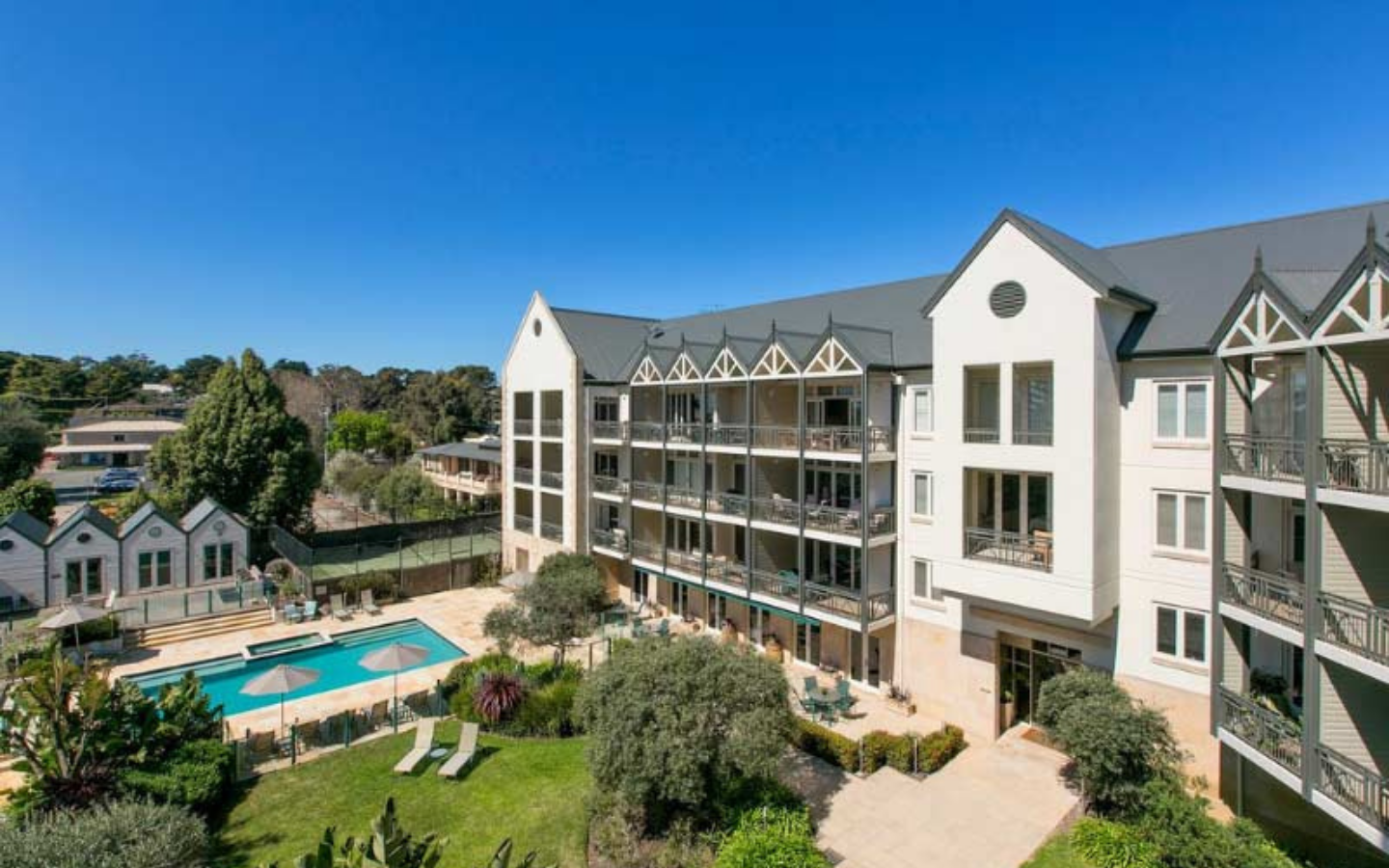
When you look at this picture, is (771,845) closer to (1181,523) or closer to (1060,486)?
(1060,486)

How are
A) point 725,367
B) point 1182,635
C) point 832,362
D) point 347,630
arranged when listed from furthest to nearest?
point 347,630 → point 725,367 → point 832,362 → point 1182,635

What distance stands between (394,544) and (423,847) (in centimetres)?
3394

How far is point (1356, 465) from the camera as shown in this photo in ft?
36.6

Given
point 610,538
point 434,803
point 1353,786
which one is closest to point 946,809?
point 1353,786

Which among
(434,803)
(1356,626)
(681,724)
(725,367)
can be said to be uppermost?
(725,367)

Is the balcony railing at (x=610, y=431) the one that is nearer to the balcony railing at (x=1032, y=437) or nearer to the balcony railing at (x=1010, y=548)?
the balcony railing at (x=1010, y=548)

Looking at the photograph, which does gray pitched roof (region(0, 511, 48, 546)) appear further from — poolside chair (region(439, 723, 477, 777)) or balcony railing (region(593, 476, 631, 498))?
poolside chair (region(439, 723, 477, 777))

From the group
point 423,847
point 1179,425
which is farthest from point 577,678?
point 1179,425

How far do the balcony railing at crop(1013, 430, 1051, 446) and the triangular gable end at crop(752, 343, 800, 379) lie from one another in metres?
7.23

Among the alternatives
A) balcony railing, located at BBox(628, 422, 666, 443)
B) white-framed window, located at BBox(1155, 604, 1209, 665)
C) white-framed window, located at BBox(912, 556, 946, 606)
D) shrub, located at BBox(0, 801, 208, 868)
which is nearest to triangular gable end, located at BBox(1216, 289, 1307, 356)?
white-framed window, located at BBox(1155, 604, 1209, 665)

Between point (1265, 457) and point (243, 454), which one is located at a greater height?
point (1265, 457)

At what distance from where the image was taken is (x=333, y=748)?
1817cm

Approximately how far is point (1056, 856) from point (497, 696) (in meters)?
14.5

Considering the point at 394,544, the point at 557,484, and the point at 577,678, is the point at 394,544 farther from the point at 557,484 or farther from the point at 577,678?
the point at 577,678
